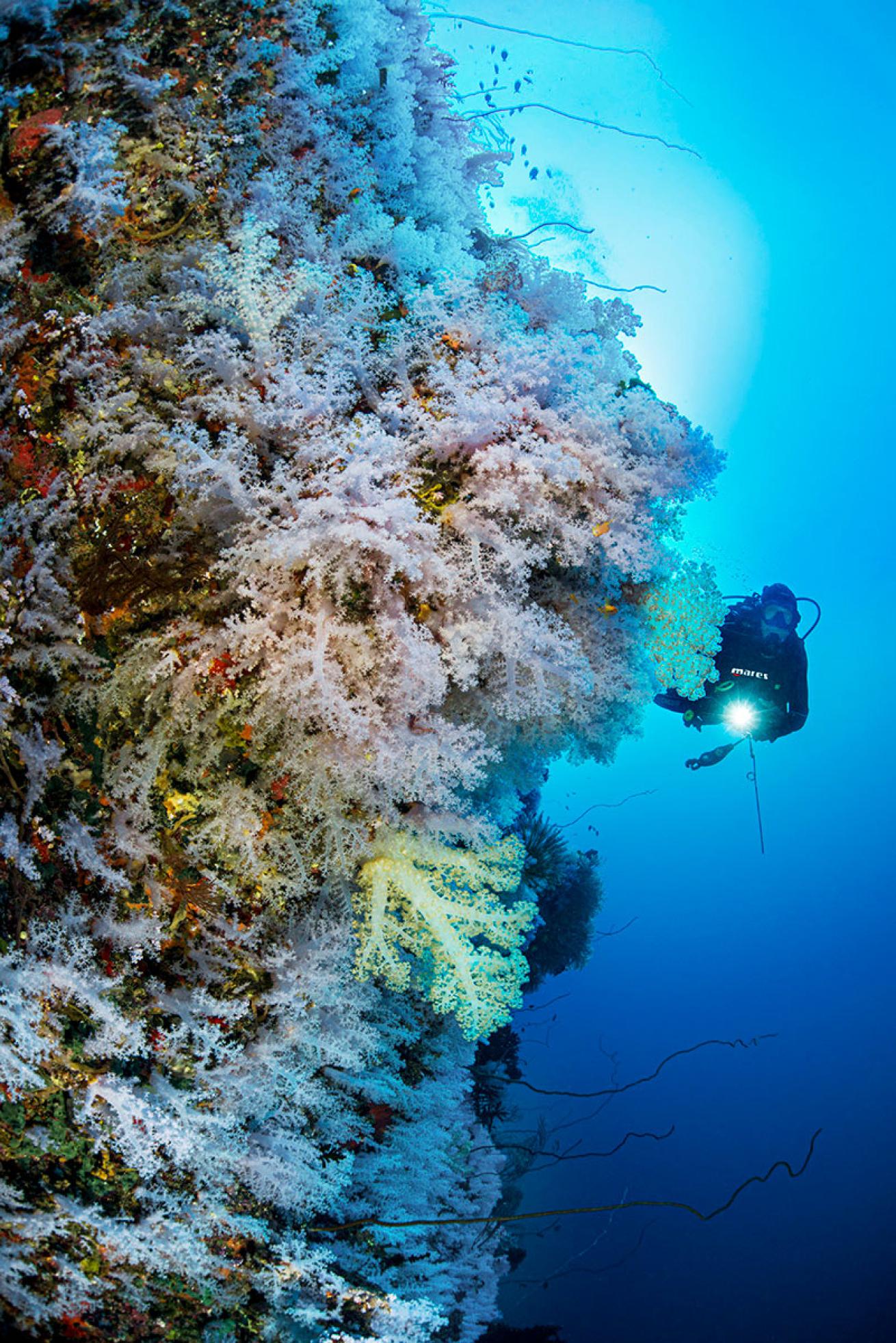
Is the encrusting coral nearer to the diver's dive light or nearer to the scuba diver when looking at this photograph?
the scuba diver

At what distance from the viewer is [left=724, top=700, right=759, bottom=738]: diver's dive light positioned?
508 centimetres

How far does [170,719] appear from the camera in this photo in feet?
7.16

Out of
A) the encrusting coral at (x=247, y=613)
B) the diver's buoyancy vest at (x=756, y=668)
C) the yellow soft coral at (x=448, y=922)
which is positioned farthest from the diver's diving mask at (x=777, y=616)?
the yellow soft coral at (x=448, y=922)

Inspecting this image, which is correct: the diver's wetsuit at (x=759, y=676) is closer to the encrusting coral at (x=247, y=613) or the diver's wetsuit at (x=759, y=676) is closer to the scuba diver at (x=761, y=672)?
the scuba diver at (x=761, y=672)

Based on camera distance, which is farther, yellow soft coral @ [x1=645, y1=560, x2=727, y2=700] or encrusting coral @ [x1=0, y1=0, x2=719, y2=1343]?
yellow soft coral @ [x1=645, y1=560, x2=727, y2=700]

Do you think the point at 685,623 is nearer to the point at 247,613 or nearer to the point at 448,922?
the point at 448,922

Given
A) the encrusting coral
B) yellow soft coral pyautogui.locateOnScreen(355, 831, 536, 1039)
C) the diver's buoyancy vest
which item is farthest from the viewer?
the diver's buoyancy vest

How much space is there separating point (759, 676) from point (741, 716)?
0.41m

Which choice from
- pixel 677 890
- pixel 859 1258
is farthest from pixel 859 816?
pixel 859 1258

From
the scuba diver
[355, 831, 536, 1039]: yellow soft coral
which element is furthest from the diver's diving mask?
[355, 831, 536, 1039]: yellow soft coral

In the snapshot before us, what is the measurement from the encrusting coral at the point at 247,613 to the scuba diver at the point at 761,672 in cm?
254

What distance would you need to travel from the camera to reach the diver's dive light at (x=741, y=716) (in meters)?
5.08

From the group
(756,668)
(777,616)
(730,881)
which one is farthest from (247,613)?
(730,881)

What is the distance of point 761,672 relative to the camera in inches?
194
